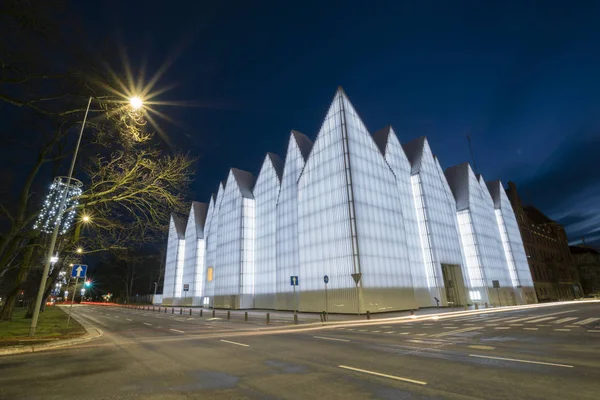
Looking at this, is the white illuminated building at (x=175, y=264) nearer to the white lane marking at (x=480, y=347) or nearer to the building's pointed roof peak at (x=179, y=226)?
the building's pointed roof peak at (x=179, y=226)

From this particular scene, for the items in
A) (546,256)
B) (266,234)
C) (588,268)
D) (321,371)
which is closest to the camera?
(321,371)

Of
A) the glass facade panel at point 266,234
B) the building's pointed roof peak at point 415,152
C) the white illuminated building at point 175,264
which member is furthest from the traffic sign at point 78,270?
the white illuminated building at point 175,264

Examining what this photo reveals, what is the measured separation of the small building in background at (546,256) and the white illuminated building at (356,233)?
12215 mm

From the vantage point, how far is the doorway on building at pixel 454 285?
144ft

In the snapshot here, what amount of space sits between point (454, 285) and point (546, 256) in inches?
1867

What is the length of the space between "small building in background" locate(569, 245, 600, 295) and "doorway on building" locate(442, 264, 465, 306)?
7068 cm

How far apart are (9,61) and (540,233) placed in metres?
97.4

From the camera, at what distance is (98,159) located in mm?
13297

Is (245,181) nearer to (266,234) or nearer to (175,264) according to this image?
(266,234)

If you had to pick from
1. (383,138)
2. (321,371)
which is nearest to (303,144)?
(383,138)

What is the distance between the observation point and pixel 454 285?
44.4 meters

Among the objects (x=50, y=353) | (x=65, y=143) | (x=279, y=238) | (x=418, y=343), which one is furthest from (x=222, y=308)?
(x=418, y=343)

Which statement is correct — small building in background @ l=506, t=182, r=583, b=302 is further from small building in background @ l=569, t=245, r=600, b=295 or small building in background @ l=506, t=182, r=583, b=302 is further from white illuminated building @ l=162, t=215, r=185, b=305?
white illuminated building @ l=162, t=215, r=185, b=305

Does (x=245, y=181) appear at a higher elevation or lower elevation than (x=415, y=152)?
lower
